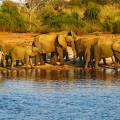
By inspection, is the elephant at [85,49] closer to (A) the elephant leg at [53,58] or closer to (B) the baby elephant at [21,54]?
(A) the elephant leg at [53,58]

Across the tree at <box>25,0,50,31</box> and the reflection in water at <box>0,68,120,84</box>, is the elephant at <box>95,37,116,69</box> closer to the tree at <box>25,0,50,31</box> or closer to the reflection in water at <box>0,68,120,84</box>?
Answer: the reflection in water at <box>0,68,120,84</box>

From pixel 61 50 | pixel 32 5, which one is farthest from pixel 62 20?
pixel 61 50

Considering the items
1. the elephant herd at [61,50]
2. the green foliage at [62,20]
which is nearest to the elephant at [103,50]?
the elephant herd at [61,50]

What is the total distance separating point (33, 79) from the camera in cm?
2855

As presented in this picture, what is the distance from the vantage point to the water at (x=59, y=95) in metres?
20.6

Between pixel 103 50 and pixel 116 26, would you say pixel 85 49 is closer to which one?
pixel 103 50

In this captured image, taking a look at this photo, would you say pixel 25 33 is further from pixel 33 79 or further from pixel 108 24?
pixel 33 79

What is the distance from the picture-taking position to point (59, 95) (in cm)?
2408

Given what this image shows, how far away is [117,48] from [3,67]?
4.69 m

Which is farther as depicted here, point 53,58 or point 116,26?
point 116,26

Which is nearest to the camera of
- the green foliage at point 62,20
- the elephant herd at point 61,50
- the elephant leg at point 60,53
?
the elephant herd at point 61,50

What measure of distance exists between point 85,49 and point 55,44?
5.25 ft

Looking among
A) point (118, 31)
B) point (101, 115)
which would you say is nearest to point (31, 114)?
point (101, 115)

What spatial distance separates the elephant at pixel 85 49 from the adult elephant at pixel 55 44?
Result: 335 millimetres
